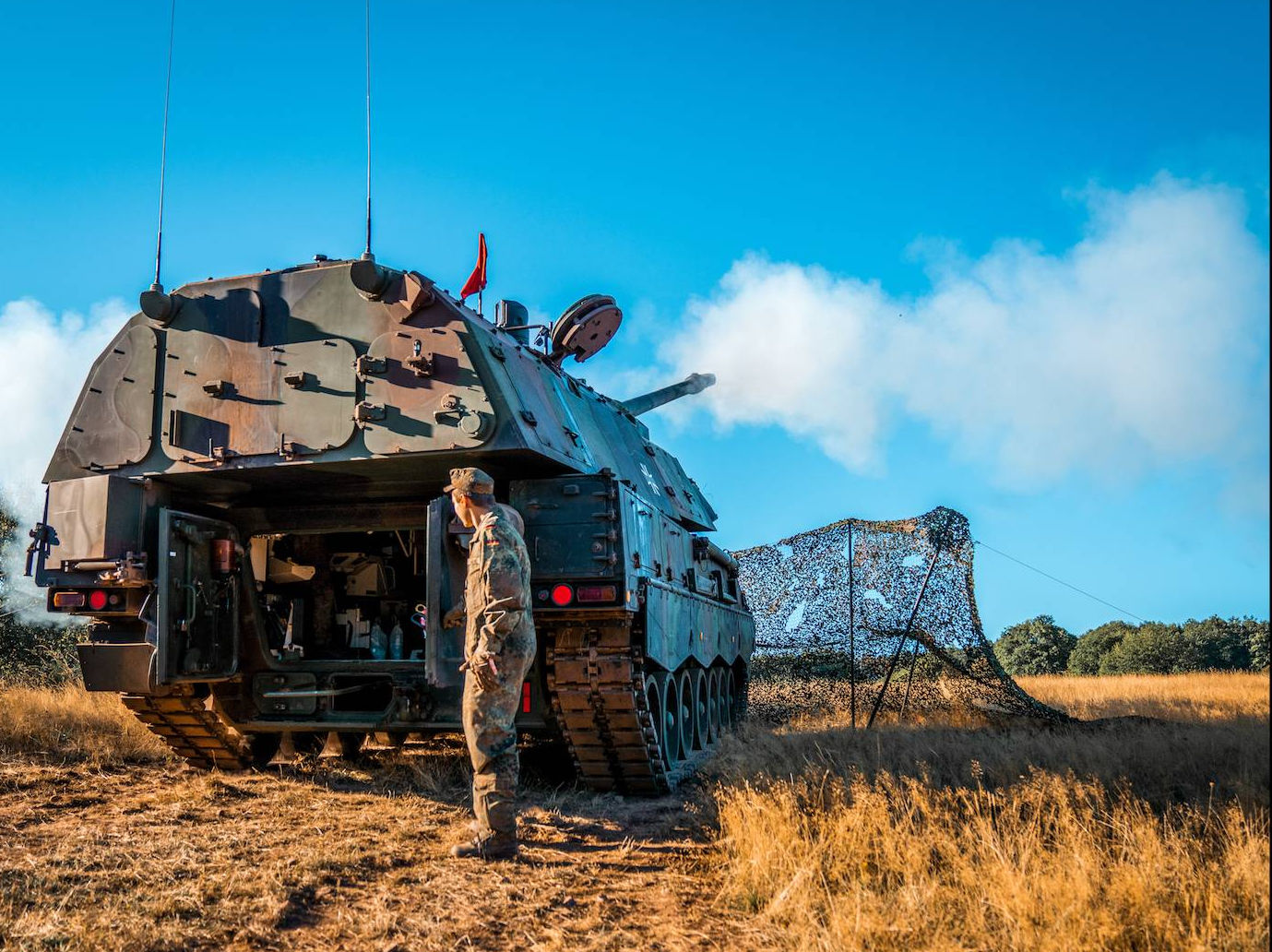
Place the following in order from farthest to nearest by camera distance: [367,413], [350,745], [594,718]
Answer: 1. [350,745]
2. [594,718]
3. [367,413]

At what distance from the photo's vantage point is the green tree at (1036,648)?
67.6 ft

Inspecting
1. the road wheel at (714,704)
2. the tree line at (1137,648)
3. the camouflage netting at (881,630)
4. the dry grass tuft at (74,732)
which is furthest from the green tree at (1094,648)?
the dry grass tuft at (74,732)

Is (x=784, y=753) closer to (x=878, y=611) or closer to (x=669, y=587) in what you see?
(x=669, y=587)

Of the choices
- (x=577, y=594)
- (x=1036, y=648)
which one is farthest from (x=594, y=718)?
(x=1036, y=648)

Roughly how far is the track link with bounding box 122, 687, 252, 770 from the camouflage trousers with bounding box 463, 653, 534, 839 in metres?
3.26

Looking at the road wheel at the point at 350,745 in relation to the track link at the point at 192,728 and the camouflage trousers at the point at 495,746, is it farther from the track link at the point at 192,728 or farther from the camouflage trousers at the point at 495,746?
the camouflage trousers at the point at 495,746

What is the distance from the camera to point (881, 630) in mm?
12062

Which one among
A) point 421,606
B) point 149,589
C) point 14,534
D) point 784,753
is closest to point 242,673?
point 149,589

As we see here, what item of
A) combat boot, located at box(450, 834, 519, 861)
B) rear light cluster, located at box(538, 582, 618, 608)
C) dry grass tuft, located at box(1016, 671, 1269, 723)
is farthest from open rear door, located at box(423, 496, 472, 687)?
dry grass tuft, located at box(1016, 671, 1269, 723)

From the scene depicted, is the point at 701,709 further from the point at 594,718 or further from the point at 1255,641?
the point at 1255,641

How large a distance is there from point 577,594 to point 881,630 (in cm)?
576

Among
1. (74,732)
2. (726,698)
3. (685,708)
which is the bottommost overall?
(74,732)

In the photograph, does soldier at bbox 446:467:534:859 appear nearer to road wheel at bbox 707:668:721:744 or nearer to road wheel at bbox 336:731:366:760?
road wheel at bbox 336:731:366:760

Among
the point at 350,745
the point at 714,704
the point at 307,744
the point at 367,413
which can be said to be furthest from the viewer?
the point at 714,704
